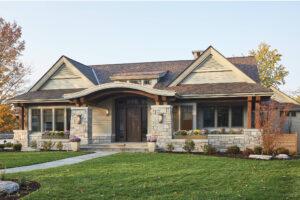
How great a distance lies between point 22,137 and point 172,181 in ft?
42.8

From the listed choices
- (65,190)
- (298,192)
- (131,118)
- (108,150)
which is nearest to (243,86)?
(131,118)

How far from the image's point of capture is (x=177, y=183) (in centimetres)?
681

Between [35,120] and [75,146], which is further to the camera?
[35,120]

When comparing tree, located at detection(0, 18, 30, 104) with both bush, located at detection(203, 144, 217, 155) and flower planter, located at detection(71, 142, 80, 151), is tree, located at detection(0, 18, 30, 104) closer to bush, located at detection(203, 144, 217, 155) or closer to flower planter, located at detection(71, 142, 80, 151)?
flower planter, located at detection(71, 142, 80, 151)

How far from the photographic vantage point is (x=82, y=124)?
15883mm

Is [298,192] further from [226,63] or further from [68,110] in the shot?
[68,110]

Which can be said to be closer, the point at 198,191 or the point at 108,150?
the point at 198,191

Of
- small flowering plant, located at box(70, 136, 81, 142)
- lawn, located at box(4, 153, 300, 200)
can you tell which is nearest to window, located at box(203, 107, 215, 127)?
lawn, located at box(4, 153, 300, 200)

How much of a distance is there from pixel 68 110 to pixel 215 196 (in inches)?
549

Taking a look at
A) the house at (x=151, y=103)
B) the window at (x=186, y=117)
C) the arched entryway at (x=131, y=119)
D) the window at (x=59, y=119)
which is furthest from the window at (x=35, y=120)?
the window at (x=186, y=117)

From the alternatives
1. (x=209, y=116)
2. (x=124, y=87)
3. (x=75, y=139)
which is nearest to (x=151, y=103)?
(x=124, y=87)

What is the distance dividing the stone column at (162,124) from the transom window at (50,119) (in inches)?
244

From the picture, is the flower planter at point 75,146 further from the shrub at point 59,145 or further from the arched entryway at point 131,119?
the arched entryway at point 131,119

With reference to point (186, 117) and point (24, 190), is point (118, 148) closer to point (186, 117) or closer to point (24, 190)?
point (186, 117)
